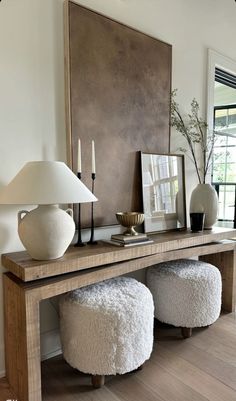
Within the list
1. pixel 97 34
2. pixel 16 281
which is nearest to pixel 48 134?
pixel 97 34

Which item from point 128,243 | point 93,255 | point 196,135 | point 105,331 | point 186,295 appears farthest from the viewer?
point 196,135

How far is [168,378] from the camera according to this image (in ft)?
5.40

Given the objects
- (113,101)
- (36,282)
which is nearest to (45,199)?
(36,282)

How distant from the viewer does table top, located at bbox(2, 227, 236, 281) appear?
1404 millimetres

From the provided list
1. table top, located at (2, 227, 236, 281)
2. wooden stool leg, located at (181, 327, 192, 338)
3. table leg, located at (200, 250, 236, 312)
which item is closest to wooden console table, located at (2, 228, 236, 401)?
Result: table top, located at (2, 227, 236, 281)

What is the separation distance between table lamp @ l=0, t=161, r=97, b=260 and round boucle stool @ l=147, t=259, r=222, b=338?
0.89m

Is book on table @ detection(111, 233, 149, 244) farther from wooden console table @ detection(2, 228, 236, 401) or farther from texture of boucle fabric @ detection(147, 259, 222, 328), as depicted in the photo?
texture of boucle fabric @ detection(147, 259, 222, 328)

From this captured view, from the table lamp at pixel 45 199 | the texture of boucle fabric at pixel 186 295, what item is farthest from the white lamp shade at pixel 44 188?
the texture of boucle fabric at pixel 186 295

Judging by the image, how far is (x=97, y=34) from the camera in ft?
6.19

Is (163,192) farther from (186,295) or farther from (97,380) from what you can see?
(97,380)

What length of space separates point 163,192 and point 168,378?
1282 mm

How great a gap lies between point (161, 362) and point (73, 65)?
192cm

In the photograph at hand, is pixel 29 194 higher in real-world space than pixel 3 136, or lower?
lower

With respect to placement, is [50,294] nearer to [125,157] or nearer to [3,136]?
[3,136]
